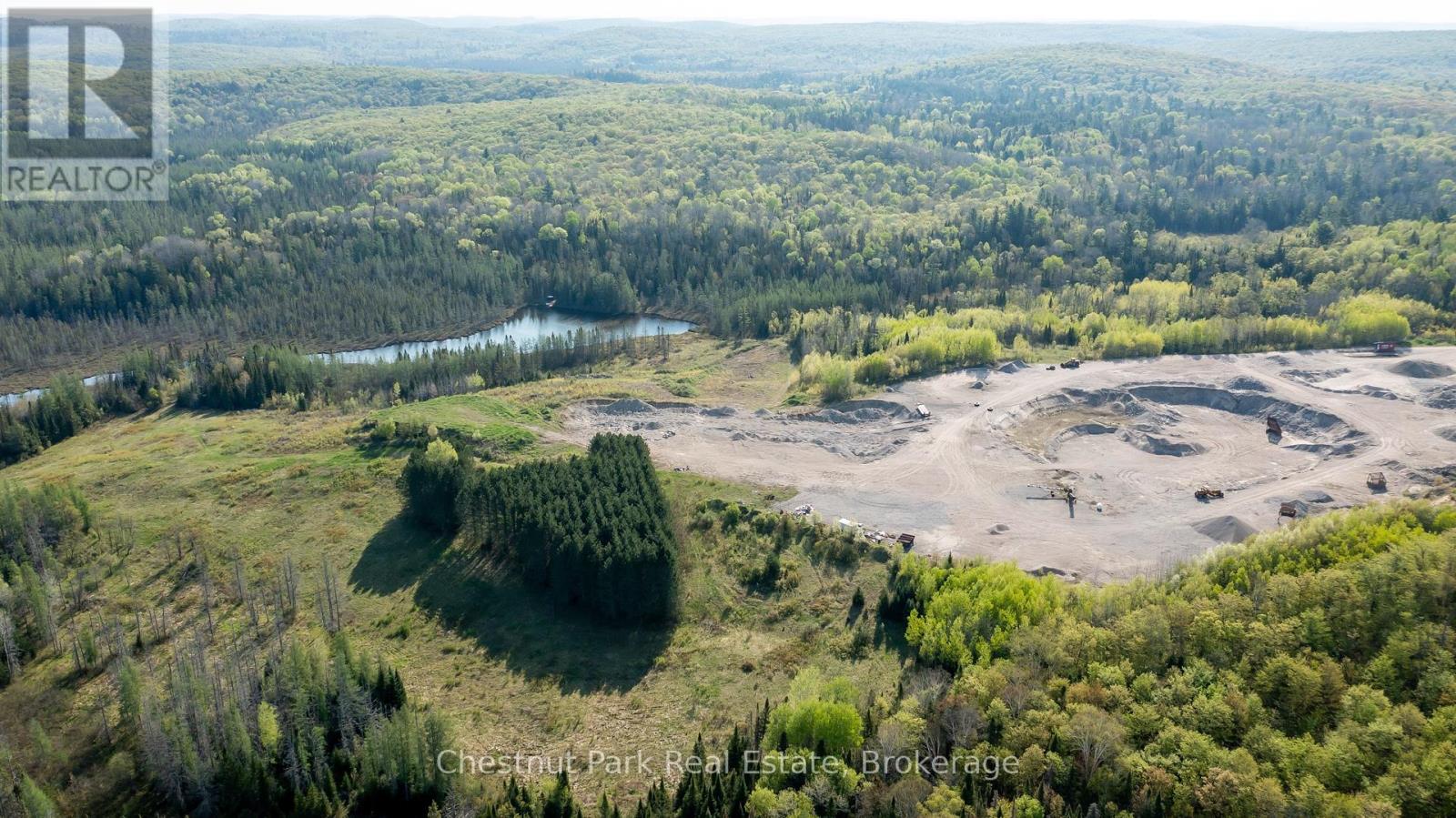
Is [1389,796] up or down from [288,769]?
up

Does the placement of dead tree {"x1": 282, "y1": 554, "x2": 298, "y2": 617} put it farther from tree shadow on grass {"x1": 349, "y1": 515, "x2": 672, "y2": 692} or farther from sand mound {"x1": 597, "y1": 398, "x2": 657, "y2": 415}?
sand mound {"x1": 597, "y1": 398, "x2": 657, "y2": 415}

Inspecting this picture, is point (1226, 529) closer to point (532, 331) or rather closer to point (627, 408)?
point (627, 408)

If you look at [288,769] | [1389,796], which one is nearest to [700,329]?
[288,769]

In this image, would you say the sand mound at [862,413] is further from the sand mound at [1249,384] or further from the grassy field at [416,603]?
the sand mound at [1249,384]

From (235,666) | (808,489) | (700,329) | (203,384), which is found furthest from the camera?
(700,329)

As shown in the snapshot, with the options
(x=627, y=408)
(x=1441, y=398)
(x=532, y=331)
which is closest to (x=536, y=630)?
(x=627, y=408)

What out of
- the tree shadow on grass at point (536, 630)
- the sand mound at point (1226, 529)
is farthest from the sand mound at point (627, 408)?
the sand mound at point (1226, 529)

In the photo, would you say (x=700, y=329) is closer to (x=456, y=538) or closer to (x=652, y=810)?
(x=456, y=538)
